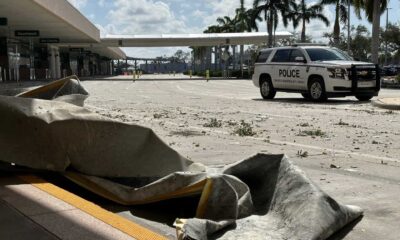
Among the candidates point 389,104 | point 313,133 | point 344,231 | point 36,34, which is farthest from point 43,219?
point 36,34

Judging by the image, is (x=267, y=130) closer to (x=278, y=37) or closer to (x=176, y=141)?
(x=176, y=141)

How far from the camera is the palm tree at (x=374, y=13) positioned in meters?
31.5

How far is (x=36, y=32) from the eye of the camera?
45.1 metres

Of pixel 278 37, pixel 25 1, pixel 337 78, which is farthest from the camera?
pixel 278 37

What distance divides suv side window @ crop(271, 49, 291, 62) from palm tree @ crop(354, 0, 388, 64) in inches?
534

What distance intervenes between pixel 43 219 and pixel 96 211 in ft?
1.43

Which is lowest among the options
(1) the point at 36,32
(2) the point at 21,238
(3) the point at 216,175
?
(2) the point at 21,238

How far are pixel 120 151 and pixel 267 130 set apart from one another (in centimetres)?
583

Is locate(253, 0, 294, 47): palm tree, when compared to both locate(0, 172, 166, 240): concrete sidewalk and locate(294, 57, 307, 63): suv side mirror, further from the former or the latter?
locate(0, 172, 166, 240): concrete sidewalk

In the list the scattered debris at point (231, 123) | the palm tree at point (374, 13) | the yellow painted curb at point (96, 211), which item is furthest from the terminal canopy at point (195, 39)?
the yellow painted curb at point (96, 211)

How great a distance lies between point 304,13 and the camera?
200 feet

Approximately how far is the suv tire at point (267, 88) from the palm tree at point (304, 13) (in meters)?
41.4

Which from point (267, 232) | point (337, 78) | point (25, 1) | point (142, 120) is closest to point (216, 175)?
point (267, 232)

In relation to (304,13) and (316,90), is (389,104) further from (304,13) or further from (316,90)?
(304,13)
